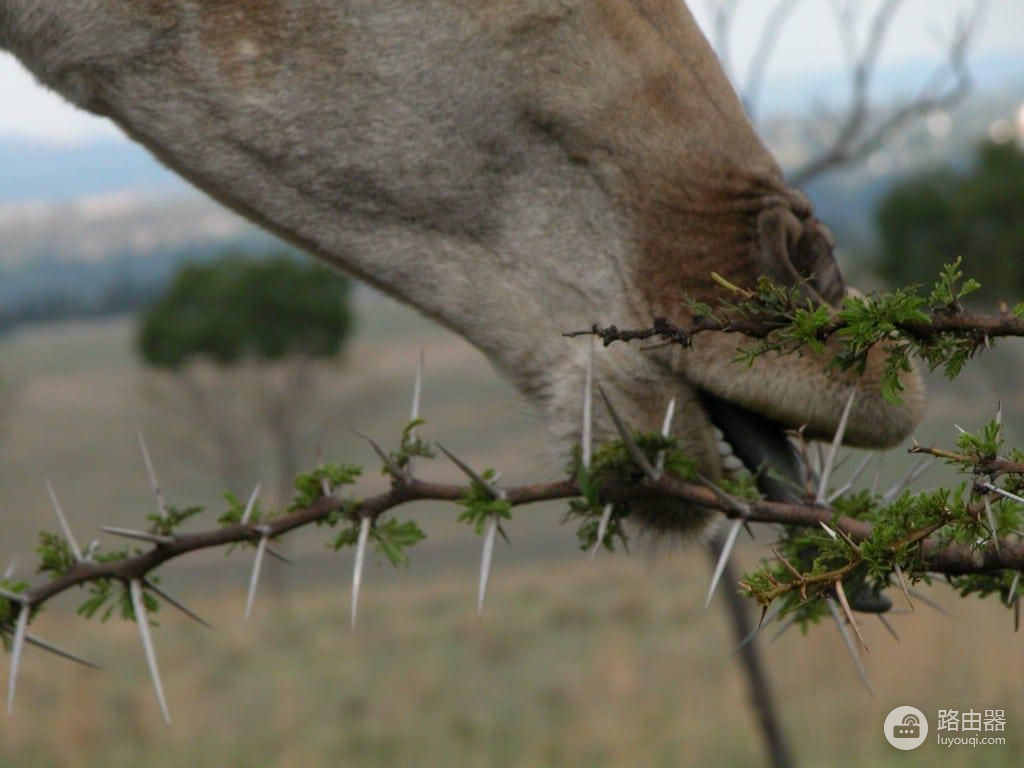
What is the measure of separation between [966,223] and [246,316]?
1623 cm

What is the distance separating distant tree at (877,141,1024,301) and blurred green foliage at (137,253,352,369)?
12822 mm

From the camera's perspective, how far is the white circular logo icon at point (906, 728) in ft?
7.26

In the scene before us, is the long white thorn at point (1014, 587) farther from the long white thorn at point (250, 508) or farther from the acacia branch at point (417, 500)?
the long white thorn at point (250, 508)

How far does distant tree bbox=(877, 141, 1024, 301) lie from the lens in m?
19.9

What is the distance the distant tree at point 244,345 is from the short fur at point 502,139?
27187mm

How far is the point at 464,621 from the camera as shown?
17.8 m

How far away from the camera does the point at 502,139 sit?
96.2 inches

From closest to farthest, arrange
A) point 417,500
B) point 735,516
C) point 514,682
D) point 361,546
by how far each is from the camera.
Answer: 1. point 735,516
2. point 361,546
3. point 417,500
4. point 514,682

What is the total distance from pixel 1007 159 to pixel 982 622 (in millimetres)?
10639

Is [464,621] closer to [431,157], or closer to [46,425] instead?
[431,157]

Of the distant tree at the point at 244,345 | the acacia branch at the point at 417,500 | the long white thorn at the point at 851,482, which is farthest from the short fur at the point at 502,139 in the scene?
the distant tree at the point at 244,345

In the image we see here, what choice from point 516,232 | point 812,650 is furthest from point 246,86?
point 812,650

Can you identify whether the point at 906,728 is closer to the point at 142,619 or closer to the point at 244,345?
the point at 142,619

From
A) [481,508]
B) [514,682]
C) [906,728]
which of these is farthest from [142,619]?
[514,682]
